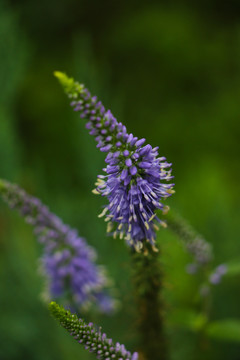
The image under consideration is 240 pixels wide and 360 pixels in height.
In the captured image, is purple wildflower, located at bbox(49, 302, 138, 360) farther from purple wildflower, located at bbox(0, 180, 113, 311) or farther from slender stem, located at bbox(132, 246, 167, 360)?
purple wildflower, located at bbox(0, 180, 113, 311)

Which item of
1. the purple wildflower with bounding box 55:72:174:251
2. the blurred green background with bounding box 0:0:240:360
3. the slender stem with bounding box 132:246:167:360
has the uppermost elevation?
the blurred green background with bounding box 0:0:240:360

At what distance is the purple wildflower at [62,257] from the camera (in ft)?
6.99

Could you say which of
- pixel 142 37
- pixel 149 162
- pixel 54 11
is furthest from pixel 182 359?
pixel 54 11

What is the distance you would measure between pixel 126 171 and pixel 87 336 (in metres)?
0.59

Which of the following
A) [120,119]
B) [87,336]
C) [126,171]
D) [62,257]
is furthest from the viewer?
[120,119]

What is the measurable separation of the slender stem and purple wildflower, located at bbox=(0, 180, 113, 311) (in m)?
0.49

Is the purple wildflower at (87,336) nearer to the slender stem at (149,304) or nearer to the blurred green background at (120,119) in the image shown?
→ the slender stem at (149,304)

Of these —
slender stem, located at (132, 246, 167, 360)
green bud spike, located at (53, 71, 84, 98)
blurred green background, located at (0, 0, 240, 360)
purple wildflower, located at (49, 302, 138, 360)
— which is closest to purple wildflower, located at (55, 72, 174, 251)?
green bud spike, located at (53, 71, 84, 98)

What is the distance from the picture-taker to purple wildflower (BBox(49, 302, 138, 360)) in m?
1.48

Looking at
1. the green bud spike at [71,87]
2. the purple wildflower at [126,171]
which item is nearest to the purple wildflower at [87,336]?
the purple wildflower at [126,171]

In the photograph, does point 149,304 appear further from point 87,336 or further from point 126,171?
point 126,171

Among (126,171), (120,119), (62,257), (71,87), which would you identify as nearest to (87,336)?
(126,171)

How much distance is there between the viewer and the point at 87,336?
59.6 inches

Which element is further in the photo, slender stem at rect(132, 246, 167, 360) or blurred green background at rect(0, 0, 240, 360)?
blurred green background at rect(0, 0, 240, 360)
